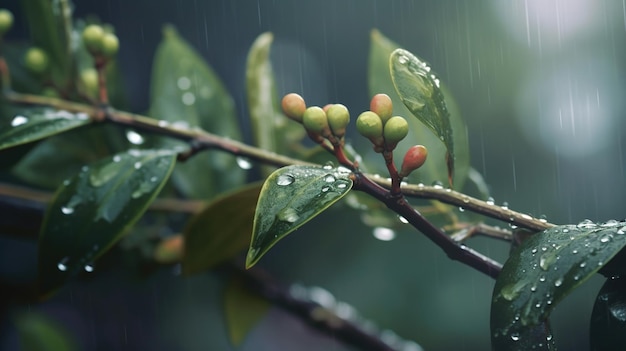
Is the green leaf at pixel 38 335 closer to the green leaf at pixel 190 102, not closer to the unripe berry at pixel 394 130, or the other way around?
the green leaf at pixel 190 102

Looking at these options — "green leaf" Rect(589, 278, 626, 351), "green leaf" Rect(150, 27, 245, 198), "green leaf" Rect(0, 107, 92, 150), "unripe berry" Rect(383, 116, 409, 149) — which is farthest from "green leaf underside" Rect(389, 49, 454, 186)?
"green leaf" Rect(150, 27, 245, 198)

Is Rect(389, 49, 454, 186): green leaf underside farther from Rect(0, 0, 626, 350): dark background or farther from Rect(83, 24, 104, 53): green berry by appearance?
Rect(0, 0, 626, 350): dark background

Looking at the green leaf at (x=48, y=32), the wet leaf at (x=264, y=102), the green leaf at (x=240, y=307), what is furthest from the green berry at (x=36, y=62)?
the green leaf at (x=240, y=307)

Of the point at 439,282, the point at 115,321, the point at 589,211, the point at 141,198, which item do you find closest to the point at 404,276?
the point at 439,282

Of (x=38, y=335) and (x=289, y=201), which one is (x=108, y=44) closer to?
(x=289, y=201)

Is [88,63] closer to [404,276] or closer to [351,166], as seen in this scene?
[351,166]

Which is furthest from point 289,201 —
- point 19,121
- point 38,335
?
point 38,335
